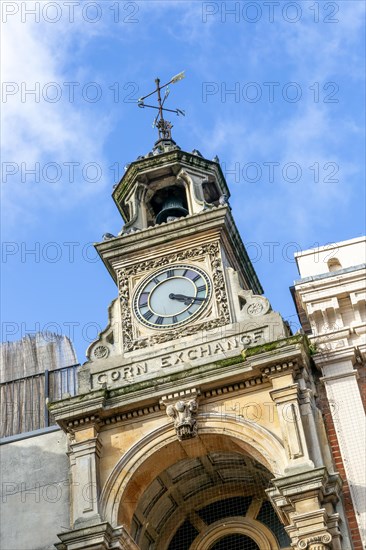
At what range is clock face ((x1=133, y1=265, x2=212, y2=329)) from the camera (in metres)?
26.0

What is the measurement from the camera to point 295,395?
76.4 ft

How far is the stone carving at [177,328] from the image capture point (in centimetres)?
2545

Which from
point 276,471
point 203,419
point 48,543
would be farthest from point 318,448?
point 48,543

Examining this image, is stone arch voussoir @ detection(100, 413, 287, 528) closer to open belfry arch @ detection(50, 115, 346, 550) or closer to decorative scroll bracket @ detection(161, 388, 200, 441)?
open belfry arch @ detection(50, 115, 346, 550)

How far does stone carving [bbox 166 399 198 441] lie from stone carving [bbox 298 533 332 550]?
11.4 ft

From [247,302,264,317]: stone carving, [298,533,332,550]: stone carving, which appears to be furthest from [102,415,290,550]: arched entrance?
[247,302,264,317]: stone carving

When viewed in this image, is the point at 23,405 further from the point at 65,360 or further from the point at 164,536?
the point at 164,536

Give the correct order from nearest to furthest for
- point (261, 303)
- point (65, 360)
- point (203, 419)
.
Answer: point (203, 419), point (261, 303), point (65, 360)

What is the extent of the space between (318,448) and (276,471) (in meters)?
0.95

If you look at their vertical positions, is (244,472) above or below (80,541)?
above

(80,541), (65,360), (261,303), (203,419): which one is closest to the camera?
(80,541)

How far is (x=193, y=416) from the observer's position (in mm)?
23750

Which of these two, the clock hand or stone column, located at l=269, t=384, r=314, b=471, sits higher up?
the clock hand

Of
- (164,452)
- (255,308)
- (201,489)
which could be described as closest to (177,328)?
(255,308)
